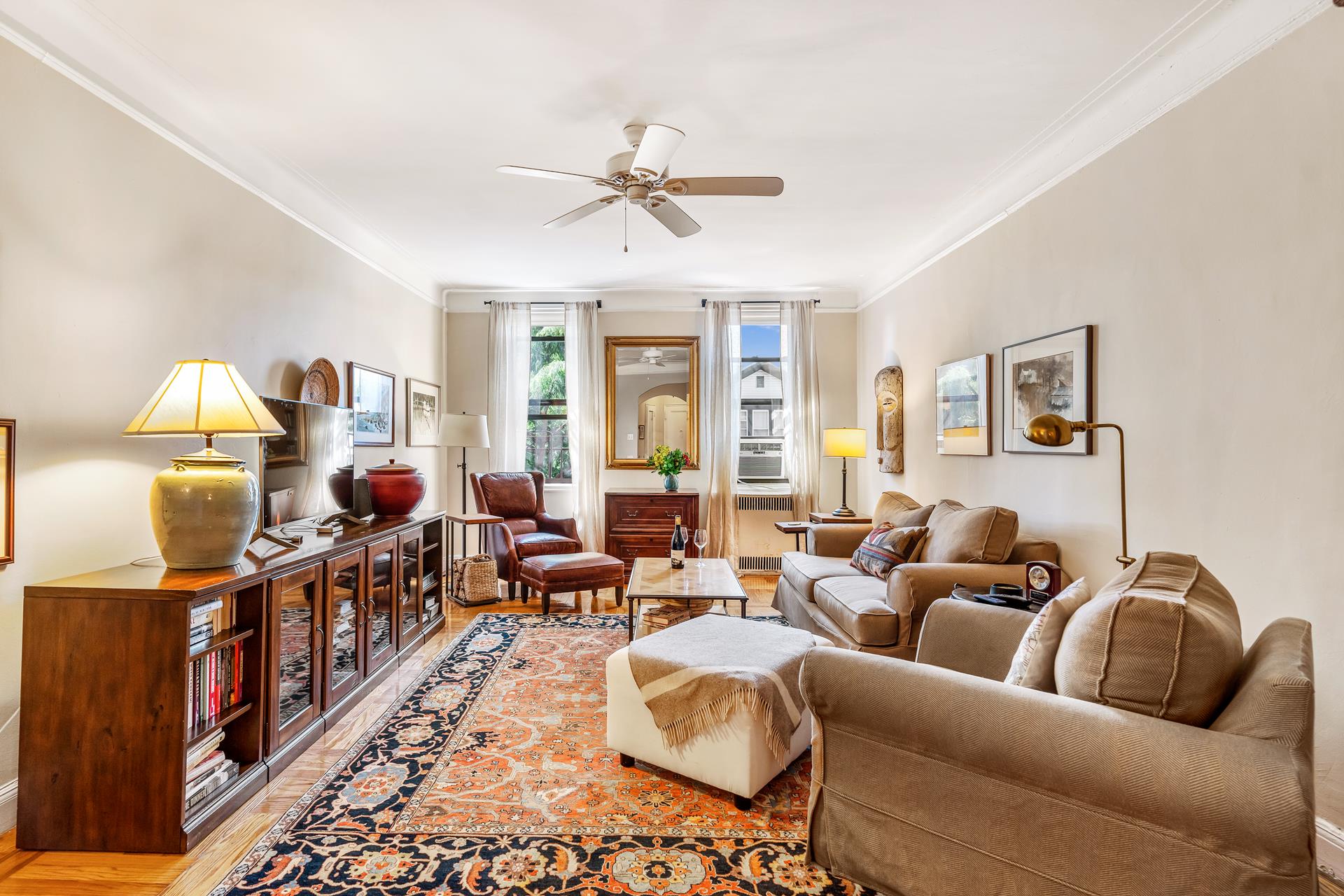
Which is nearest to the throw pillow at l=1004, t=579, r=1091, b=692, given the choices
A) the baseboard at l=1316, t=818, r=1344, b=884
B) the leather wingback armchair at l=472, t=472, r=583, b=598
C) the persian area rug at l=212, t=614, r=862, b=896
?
the persian area rug at l=212, t=614, r=862, b=896

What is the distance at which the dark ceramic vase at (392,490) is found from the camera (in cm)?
387

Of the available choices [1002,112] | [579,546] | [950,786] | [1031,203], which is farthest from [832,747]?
[579,546]

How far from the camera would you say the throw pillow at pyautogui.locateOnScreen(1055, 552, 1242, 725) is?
1.25 meters

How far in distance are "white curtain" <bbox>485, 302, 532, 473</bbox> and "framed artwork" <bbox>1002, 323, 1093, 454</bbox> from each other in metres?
4.18

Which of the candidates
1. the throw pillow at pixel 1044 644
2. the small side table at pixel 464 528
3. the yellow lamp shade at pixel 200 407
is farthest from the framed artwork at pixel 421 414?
the throw pillow at pixel 1044 644

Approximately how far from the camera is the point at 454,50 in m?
2.44

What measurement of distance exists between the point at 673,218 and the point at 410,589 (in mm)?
2556

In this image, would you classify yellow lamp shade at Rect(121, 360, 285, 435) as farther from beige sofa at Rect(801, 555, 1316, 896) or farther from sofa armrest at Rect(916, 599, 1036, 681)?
sofa armrest at Rect(916, 599, 1036, 681)

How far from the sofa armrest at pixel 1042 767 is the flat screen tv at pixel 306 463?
240cm

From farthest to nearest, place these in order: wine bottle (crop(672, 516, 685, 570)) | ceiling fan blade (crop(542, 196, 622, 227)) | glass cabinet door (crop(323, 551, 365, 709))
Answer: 1. wine bottle (crop(672, 516, 685, 570))
2. ceiling fan blade (crop(542, 196, 622, 227))
3. glass cabinet door (crop(323, 551, 365, 709))

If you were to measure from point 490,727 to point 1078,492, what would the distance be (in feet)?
9.21

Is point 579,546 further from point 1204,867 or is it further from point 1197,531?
point 1204,867

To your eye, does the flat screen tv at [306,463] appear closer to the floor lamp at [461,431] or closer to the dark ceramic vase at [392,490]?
the dark ceramic vase at [392,490]

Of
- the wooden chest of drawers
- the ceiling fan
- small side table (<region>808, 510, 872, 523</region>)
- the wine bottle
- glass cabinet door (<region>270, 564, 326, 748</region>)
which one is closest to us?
glass cabinet door (<region>270, 564, 326, 748</region>)
